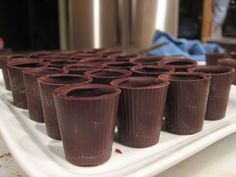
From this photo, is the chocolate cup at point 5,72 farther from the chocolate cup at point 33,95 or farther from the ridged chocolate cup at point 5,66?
the chocolate cup at point 33,95

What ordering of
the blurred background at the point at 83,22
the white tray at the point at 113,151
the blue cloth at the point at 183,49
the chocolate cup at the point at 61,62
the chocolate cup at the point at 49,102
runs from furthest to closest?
1. the blurred background at the point at 83,22
2. the blue cloth at the point at 183,49
3. the chocolate cup at the point at 61,62
4. the chocolate cup at the point at 49,102
5. the white tray at the point at 113,151

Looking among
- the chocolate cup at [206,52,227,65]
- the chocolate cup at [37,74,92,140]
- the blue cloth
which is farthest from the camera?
the blue cloth

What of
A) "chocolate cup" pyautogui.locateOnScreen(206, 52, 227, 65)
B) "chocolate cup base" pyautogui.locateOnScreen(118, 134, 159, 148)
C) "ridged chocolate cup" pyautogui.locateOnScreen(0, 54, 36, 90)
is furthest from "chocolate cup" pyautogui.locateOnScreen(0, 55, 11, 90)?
"chocolate cup" pyautogui.locateOnScreen(206, 52, 227, 65)

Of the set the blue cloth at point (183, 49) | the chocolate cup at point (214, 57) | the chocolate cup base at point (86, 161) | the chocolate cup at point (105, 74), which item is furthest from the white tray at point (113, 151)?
the blue cloth at point (183, 49)

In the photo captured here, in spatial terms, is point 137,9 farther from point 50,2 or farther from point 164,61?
point 164,61

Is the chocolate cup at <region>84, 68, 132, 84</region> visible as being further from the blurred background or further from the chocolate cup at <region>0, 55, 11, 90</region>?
the blurred background

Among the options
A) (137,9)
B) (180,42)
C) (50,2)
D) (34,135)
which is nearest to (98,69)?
(34,135)
